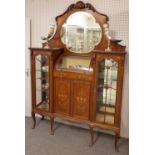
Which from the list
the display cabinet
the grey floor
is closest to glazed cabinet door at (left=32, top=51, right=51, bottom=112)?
the display cabinet

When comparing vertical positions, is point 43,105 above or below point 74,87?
below

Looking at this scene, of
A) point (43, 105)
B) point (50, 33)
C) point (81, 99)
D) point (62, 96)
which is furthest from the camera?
point (43, 105)

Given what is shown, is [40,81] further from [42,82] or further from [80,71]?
[80,71]

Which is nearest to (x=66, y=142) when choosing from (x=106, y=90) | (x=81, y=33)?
(x=106, y=90)

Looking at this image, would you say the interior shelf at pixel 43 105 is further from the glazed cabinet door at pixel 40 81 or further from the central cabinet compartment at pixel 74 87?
the central cabinet compartment at pixel 74 87

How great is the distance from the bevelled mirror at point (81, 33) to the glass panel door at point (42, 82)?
51 cm

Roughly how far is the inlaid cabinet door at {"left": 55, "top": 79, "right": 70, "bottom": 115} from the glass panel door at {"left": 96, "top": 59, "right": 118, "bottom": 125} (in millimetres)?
512

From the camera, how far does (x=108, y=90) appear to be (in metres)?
2.93

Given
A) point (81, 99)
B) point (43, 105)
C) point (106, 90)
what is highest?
point (106, 90)

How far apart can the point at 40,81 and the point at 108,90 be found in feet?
4.11

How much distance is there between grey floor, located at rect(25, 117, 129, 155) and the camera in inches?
112

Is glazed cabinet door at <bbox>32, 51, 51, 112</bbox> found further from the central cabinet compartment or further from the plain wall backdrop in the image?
the plain wall backdrop

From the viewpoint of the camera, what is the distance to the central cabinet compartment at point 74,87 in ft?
9.74
